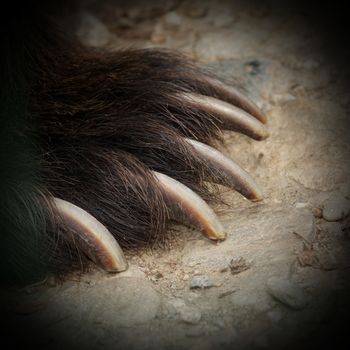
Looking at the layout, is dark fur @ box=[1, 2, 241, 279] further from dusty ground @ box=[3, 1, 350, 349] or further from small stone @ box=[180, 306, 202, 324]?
small stone @ box=[180, 306, 202, 324]

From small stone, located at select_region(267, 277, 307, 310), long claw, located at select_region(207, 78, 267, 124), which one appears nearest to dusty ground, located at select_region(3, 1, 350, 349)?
small stone, located at select_region(267, 277, 307, 310)

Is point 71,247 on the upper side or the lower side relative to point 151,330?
upper

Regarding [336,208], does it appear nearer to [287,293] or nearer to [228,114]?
[287,293]

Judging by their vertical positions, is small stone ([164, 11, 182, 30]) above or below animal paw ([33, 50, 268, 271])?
above

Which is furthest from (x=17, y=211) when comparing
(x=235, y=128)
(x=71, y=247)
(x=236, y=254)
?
(x=235, y=128)

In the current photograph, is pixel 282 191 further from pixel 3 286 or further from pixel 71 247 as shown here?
pixel 3 286

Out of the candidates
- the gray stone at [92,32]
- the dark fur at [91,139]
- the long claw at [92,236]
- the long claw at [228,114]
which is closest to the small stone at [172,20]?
the gray stone at [92,32]
